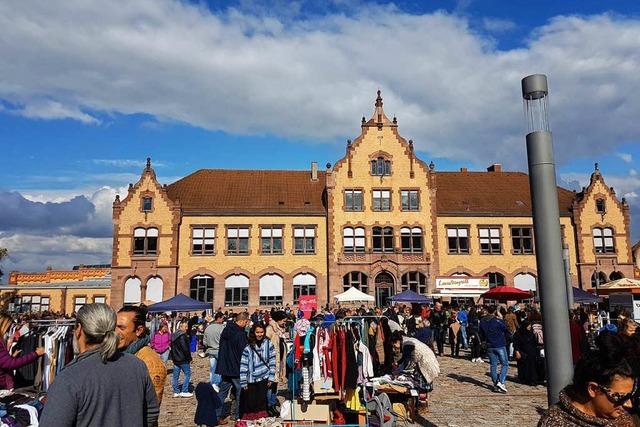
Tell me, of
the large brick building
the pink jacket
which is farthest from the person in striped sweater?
the large brick building

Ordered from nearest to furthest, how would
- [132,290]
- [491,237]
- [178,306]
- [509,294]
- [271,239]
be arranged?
1. [178,306]
2. [509,294]
3. [132,290]
4. [271,239]
5. [491,237]

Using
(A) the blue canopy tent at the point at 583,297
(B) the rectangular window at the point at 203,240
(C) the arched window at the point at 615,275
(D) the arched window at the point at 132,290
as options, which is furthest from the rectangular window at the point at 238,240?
(C) the arched window at the point at 615,275

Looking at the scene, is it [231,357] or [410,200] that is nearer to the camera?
[231,357]

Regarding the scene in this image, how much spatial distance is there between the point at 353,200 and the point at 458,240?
27.1 feet

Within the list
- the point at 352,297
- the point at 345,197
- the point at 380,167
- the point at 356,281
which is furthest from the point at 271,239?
the point at 352,297

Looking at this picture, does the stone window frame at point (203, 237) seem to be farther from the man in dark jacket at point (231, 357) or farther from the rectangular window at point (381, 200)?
the man in dark jacket at point (231, 357)

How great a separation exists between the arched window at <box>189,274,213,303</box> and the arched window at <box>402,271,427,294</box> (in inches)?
535

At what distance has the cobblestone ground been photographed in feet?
32.1

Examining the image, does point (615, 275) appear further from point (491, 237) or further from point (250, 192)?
point (250, 192)

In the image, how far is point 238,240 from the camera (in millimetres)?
35562

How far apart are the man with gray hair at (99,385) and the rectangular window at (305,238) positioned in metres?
32.4

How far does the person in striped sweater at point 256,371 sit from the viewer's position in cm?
860

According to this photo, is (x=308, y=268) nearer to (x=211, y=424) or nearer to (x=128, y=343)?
(x=211, y=424)

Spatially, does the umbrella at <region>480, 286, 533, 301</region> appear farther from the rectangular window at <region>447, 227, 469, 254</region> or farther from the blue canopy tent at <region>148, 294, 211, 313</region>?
the rectangular window at <region>447, 227, 469, 254</region>
